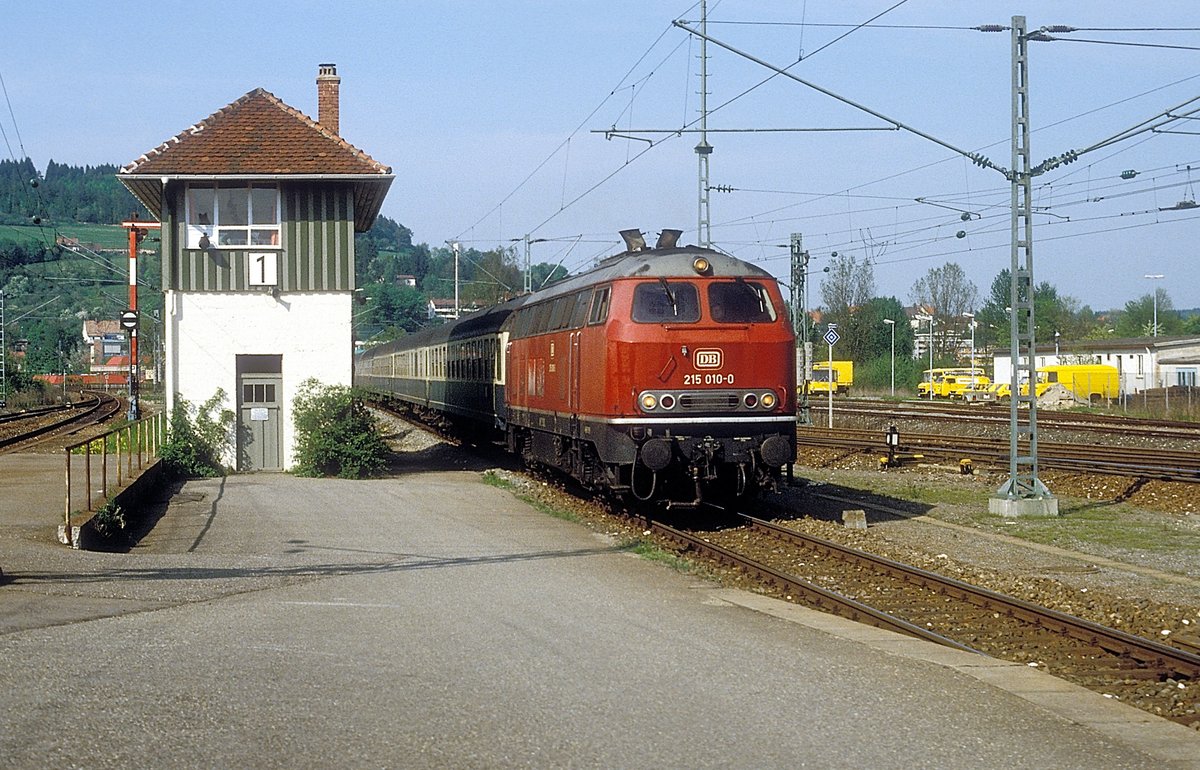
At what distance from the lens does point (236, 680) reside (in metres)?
7.06

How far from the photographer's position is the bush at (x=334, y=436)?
22.7 m

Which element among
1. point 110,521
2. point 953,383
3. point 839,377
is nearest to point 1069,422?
point 953,383

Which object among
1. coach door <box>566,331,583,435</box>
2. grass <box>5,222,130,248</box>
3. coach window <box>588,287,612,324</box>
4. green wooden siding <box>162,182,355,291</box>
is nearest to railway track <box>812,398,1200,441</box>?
coach door <box>566,331,583,435</box>

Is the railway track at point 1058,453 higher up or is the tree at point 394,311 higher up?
the tree at point 394,311

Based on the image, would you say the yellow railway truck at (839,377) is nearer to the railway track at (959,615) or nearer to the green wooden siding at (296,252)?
the green wooden siding at (296,252)

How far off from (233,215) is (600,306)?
10.0m

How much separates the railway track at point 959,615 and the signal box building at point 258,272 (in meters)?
10.7

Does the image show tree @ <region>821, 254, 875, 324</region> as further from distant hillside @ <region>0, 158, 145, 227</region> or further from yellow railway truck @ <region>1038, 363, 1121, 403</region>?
distant hillside @ <region>0, 158, 145, 227</region>

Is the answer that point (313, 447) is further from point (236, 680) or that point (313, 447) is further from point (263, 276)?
point (236, 680)

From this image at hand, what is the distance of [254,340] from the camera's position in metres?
23.4

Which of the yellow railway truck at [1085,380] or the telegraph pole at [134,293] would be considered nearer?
the telegraph pole at [134,293]

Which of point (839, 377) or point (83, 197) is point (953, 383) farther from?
point (83, 197)

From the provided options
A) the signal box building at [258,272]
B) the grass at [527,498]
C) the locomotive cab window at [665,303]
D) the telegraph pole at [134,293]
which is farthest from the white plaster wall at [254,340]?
the telegraph pole at [134,293]

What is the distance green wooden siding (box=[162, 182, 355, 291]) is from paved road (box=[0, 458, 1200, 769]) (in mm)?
11613
